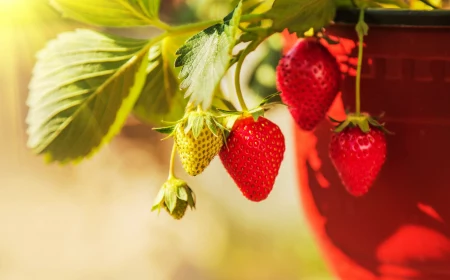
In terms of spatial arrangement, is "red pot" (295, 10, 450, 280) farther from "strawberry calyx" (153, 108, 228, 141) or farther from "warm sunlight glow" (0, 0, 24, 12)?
"warm sunlight glow" (0, 0, 24, 12)

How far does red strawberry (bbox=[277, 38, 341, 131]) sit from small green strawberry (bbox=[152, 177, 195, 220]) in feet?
0.43

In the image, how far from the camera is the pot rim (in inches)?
20.8

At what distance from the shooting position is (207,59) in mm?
477

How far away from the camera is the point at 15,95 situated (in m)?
1.14

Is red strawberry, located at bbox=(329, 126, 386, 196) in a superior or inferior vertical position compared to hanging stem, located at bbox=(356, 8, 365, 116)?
inferior

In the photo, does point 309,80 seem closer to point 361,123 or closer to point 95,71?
point 361,123

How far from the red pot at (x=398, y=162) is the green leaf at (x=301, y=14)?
24mm

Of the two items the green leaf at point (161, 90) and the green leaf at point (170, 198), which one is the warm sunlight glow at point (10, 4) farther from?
the green leaf at point (170, 198)

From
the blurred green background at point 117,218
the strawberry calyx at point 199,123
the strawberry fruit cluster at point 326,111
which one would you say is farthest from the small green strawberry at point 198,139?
the blurred green background at point 117,218

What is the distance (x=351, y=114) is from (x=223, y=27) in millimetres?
158

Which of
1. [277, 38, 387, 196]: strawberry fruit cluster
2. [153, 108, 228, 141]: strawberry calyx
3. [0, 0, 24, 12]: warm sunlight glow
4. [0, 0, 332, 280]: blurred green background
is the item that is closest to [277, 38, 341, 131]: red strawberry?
[277, 38, 387, 196]: strawberry fruit cluster

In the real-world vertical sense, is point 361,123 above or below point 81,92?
below

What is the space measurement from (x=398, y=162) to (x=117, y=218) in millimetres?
624

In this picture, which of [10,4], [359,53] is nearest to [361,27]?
[359,53]
